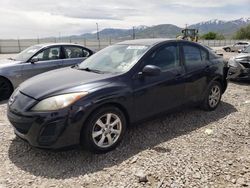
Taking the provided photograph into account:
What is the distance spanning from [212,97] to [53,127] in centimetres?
356

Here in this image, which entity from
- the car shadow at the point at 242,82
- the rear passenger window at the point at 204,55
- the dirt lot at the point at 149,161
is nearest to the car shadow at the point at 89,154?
the dirt lot at the point at 149,161

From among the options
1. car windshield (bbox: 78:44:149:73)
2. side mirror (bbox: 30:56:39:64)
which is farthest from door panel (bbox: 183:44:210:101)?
side mirror (bbox: 30:56:39:64)

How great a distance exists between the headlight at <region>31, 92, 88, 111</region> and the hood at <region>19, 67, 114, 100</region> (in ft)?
0.27

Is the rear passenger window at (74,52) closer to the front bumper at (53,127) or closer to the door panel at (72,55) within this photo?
the door panel at (72,55)

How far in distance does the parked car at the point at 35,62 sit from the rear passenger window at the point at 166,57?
379 cm

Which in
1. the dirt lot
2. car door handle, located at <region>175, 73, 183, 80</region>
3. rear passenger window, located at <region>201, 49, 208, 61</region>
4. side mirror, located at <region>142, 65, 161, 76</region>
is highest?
rear passenger window, located at <region>201, 49, 208, 61</region>

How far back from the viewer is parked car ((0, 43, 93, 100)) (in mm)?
6859

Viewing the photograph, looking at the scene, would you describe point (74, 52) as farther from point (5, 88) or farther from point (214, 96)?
point (214, 96)

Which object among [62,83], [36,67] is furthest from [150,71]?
[36,67]

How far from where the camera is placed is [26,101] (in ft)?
11.8

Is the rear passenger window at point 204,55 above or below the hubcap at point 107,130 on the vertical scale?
above

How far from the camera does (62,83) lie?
150 inches

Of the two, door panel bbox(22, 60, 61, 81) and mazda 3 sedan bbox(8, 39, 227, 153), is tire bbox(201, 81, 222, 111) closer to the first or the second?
mazda 3 sedan bbox(8, 39, 227, 153)

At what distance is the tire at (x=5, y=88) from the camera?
6.81 metres
